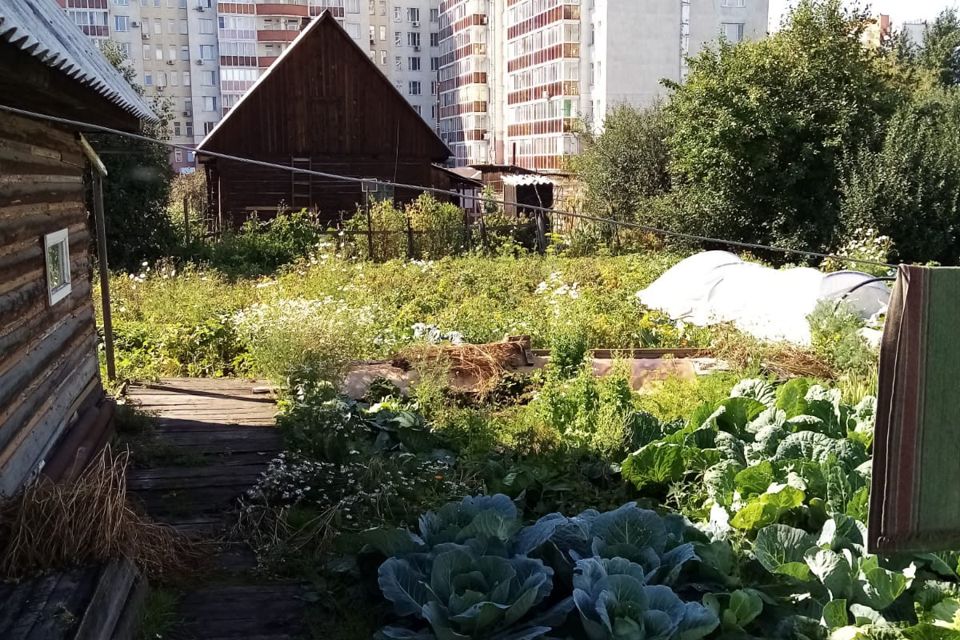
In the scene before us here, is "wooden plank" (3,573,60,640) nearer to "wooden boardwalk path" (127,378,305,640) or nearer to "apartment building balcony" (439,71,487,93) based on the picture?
"wooden boardwalk path" (127,378,305,640)

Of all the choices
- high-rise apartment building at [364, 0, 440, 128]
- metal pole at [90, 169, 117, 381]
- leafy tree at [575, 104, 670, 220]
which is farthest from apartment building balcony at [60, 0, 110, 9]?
metal pole at [90, 169, 117, 381]

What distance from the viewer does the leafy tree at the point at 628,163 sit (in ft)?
76.7

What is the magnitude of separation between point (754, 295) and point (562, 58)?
126ft

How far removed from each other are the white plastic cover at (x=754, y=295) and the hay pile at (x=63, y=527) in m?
8.34

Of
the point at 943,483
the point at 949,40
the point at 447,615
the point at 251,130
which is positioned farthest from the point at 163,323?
the point at 949,40

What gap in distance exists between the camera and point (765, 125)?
61.9 ft

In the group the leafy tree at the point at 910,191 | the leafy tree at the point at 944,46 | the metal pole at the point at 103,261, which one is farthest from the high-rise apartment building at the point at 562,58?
the metal pole at the point at 103,261

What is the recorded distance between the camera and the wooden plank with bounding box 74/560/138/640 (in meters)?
3.37

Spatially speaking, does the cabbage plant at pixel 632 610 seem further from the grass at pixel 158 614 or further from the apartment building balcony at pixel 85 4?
the apartment building balcony at pixel 85 4

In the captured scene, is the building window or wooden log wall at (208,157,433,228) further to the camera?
the building window

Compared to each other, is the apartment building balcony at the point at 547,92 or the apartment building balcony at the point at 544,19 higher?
the apartment building balcony at the point at 544,19

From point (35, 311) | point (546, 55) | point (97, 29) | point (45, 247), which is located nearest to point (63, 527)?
point (35, 311)

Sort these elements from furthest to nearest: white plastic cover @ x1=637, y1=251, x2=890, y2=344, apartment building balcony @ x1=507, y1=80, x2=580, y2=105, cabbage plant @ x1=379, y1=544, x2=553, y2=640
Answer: apartment building balcony @ x1=507, y1=80, x2=580, y2=105 < white plastic cover @ x1=637, y1=251, x2=890, y2=344 < cabbage plant @ x1=379, y1=544, x2=553, y2=640

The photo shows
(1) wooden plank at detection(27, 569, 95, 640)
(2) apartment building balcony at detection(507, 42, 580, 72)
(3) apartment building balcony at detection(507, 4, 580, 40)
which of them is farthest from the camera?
(2) apartment building balcony at detection(507, 42, 580, 72)
